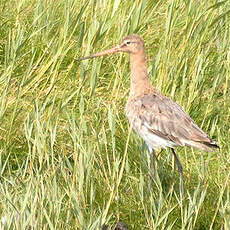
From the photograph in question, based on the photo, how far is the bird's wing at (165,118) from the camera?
4955 mm

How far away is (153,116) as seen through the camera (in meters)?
5.20

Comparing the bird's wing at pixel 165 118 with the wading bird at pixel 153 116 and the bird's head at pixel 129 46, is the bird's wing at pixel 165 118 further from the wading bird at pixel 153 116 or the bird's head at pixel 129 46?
the bird's head at pixel 129 46

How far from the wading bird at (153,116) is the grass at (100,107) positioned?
0.31 feet

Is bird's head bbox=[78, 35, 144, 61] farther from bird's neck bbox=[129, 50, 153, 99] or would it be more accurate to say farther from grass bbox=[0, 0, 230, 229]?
grass bbox=[0, 0, 230, 229]

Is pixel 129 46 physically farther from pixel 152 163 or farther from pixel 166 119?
pixel 152 163

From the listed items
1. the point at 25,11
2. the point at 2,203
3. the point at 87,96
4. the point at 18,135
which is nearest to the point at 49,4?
the point at 25,11

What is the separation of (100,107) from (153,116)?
452 mm

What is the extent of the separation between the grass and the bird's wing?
114 mm

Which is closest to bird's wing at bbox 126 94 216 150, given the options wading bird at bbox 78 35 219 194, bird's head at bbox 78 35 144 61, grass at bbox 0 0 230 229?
wading bird at bbox 78 35 219 194

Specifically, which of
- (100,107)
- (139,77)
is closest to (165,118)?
(139,77)

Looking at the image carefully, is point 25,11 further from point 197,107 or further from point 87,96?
point 197,107

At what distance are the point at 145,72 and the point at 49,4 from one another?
1253 mm

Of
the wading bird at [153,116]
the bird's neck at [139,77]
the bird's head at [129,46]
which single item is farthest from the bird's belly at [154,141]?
the bird's head at [129,46]

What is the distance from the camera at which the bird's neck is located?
535 centimetres
